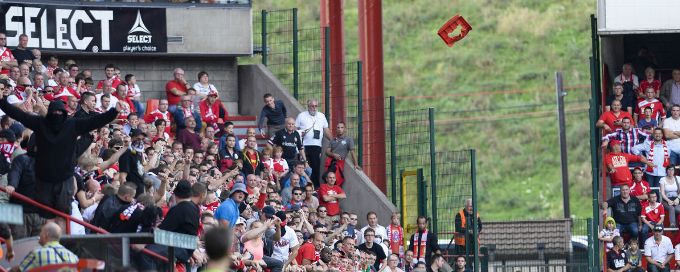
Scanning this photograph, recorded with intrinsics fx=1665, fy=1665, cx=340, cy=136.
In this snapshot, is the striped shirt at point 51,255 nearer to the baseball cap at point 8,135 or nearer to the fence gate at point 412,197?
the baseball cap at point 8,135

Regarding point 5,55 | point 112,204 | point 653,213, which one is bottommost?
point 653,213

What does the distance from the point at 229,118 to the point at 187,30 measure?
1.99m

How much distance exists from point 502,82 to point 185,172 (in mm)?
37655

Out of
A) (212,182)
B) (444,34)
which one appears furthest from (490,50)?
(212,182)

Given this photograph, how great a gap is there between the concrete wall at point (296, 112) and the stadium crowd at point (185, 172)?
193 millimetres

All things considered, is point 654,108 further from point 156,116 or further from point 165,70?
point 156,116

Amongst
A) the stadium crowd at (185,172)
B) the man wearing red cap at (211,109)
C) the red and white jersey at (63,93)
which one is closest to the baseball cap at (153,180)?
the stadium crowd at (185,172)

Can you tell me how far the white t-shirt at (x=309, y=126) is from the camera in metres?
25.7

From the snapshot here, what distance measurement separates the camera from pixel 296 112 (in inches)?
1066

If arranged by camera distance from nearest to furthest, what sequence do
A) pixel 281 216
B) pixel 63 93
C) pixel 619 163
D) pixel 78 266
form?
pixel 78 266 → pixel 281 216 → pixel 63 93 → pixel 619 163

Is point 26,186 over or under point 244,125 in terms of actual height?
under

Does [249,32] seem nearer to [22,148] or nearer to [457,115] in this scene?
[22,148]

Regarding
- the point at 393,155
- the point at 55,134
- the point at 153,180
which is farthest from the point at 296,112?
the point at 55,134

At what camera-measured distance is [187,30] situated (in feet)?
90.8
